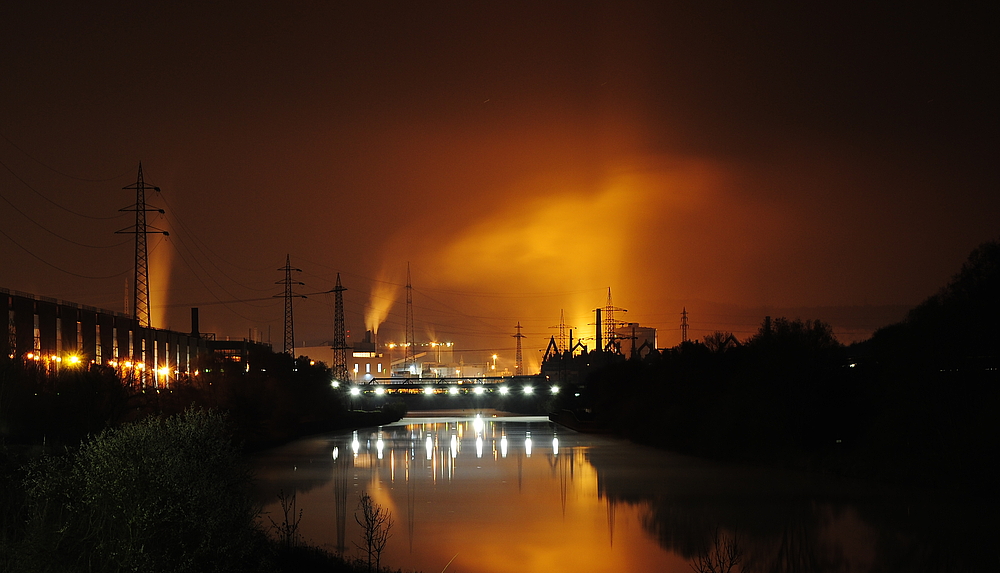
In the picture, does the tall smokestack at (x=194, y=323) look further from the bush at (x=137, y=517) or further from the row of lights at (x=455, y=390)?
the bush at (x=137, y=517)

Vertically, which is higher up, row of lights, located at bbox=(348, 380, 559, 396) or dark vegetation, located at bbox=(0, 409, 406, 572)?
dark vegetation, located at bbox=(0, 409, 406, 572)

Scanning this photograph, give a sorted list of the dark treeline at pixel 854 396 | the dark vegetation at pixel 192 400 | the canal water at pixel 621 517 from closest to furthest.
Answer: the canal water at pixel 621 517 → the dark treeline at pixel 854 396 → the dark vegetation at pixel 192 400

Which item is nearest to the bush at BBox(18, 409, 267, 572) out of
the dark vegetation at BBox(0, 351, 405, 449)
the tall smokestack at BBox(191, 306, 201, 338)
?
the dark vegetation at BBox(0, 351, 405, 449)

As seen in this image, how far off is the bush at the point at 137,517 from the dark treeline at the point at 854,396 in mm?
23330

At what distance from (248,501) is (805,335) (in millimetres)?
32778

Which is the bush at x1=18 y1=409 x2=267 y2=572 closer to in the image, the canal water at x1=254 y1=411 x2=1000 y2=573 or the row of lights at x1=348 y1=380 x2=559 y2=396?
the canal water at x1=254 y1=411 x2=1000 y2=573

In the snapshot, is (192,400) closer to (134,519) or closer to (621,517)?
(621,517)

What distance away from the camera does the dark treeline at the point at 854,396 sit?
103 ft

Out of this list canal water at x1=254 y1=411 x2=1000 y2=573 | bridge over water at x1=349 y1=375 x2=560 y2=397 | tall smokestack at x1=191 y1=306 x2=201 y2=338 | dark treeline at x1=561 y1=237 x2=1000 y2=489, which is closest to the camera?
canal water at x1=254 y1=411 x2=1000 y2=573

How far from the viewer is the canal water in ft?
72.6

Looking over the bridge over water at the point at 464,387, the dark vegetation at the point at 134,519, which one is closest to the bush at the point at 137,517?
the dark vegetation at the point at 134,519

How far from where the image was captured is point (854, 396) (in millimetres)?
42719

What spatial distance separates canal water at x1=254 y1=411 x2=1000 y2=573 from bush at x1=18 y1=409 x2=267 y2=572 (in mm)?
6812

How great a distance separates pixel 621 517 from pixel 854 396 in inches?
721
